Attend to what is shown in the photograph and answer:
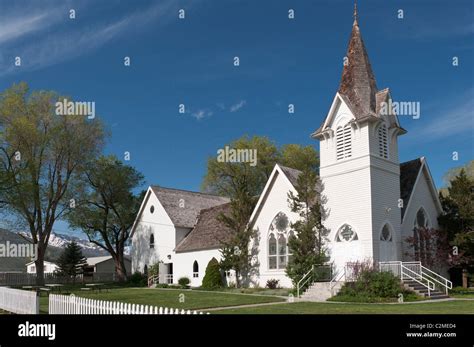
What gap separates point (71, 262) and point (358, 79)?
134ft

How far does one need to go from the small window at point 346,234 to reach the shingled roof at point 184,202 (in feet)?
58.6

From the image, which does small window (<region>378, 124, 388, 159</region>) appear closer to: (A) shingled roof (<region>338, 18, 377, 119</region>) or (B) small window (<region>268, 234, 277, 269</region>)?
(A) shingled roof (<region>338, 18, 377, 119</region>)

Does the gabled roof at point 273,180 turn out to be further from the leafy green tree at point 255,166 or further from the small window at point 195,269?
the leafy green tree at point 255,166

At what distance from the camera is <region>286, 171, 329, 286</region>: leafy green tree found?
29.0 metres

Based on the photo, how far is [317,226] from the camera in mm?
30203

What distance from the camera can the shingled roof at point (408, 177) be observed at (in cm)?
3148

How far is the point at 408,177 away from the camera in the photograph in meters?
32.6

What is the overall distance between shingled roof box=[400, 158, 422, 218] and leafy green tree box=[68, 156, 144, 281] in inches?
1122

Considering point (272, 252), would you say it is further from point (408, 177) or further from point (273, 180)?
point (408, 177)

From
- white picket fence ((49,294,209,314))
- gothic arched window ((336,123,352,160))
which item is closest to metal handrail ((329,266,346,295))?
gothic arched window ((336,123,352,160))

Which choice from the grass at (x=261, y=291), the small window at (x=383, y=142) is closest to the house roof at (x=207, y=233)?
the grass at (x=261, y=291)
